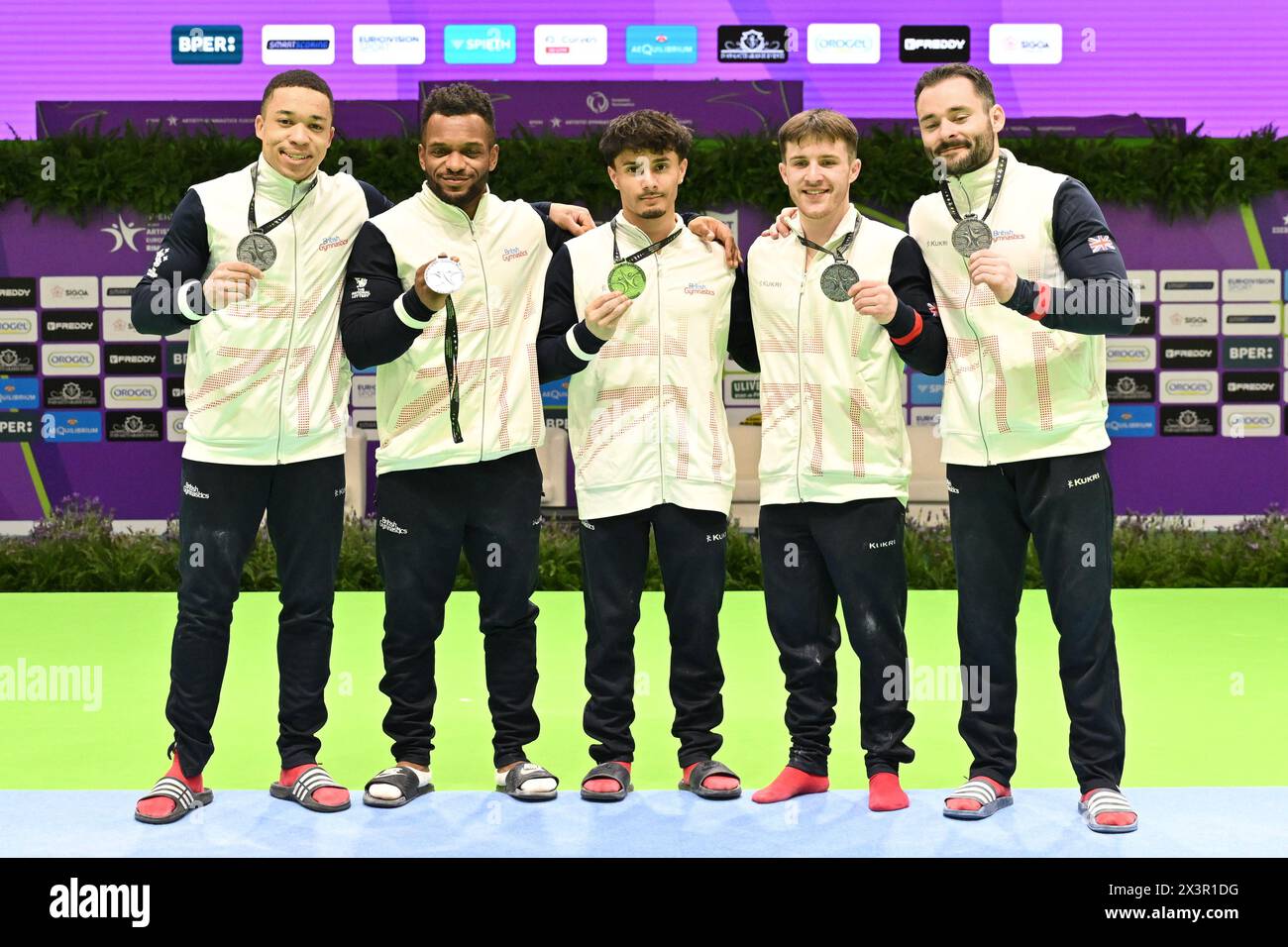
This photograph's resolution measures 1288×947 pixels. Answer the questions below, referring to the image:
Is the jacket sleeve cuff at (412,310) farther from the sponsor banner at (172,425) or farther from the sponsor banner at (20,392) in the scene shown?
the sponsor banner at (20,392)

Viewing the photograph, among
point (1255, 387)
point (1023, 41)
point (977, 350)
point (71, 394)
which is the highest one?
point (1023, 41)

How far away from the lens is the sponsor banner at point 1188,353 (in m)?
10.5

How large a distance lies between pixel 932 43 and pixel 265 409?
9345 millimetres

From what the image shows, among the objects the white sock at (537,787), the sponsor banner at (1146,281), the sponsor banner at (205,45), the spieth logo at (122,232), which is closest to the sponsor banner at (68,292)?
the spieth logo at (122,232)

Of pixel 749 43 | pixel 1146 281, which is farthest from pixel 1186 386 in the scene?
pixel 749 43

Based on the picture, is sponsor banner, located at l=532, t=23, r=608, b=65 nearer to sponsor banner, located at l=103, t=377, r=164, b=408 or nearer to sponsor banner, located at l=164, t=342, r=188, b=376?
sponsor banner, located at l=164, t=342, r=188, b=376

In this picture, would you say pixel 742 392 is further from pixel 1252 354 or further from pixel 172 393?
pixel 172 393

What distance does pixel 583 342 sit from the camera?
4.44 metres

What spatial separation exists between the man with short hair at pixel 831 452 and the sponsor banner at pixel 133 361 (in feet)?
23.1

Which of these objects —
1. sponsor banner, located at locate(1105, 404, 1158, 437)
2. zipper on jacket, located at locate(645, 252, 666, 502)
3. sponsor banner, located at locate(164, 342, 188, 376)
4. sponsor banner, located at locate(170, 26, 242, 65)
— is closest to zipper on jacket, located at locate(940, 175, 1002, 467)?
zipper on jacket, located at locate(645, 252, 666, 502)

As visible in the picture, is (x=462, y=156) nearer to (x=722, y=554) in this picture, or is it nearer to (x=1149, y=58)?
(x=722, y=554)

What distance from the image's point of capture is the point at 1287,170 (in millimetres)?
10281

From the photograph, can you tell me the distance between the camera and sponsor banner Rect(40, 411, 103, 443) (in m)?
10.4

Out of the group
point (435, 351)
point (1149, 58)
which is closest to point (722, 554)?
point (435, 351)
